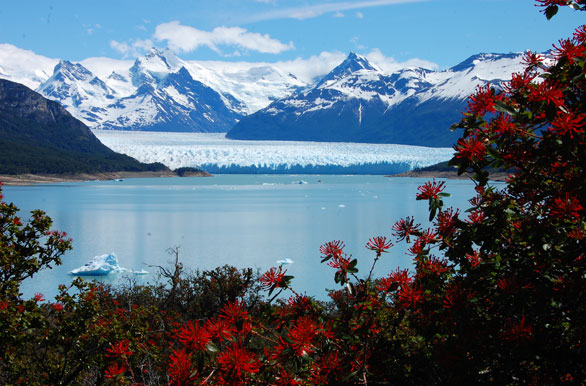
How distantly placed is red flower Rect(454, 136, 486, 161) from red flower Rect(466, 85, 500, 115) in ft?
0.58

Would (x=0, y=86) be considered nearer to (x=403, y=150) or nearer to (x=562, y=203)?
(x=403, y=150)

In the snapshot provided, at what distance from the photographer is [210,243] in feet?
109

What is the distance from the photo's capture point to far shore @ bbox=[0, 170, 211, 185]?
9594 cm

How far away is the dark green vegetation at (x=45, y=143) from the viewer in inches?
4222

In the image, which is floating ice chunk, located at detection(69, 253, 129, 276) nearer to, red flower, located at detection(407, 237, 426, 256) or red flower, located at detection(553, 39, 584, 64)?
red flower, located at detection(407, 237, 426, 256)

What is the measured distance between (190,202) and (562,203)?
62125 millimetres

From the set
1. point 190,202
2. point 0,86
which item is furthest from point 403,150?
point 0,86

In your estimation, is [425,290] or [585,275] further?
[425,290]

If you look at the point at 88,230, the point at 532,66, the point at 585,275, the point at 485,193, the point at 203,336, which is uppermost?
the point at 532,66

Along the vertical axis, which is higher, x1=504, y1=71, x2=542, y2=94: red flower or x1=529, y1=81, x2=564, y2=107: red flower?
x1=504, y1=71, x2=542, y2=94: red flower

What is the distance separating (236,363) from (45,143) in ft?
516

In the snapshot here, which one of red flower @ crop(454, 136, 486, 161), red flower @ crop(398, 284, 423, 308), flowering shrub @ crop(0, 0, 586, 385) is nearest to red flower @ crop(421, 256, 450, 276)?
flowering shrub @ crop(0, 0, 586, 385)

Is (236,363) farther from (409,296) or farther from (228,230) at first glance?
(228,230)

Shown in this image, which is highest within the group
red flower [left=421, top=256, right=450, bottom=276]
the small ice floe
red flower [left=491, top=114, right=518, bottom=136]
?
red flower [left=491, top=114, right=518, bottom=136]
